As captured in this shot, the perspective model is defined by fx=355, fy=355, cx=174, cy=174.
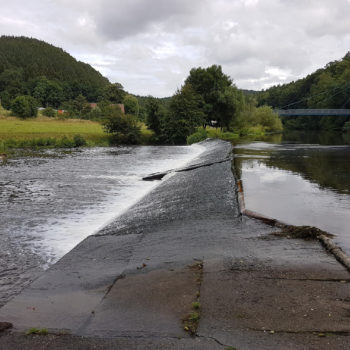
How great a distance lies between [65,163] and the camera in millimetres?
24719

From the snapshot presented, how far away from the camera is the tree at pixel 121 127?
47981mm

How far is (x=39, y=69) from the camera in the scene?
499 ft

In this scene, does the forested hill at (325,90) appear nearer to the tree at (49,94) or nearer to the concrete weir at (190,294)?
the tree at (49,94)

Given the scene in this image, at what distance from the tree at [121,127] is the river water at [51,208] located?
86.4 feet

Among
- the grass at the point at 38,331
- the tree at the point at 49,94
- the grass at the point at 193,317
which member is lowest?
the grass at the point at 38,331

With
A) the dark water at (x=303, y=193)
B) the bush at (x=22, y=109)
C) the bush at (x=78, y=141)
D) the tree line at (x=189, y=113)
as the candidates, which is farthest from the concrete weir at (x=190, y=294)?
the bush at (x=22, y=109)

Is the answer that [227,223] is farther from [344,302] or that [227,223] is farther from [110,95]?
[110,95]

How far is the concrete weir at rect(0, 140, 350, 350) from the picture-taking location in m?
3.83

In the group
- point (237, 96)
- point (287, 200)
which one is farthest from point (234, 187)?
point (237, 96)

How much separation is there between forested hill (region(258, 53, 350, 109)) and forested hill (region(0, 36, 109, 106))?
7464 centimetres

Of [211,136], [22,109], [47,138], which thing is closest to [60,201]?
[47,138]

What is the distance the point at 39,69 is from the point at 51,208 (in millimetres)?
157299

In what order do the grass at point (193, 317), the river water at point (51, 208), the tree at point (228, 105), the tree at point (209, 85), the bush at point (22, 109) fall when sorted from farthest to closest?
the bush at point (22, 109), the tree at point (209, 85), the tree at point (228, 105), the river water at point (51, 208), the grass at point (193, 317)

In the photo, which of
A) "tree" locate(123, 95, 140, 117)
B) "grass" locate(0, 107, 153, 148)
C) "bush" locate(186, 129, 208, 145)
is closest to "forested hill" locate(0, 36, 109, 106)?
"tree" locate(123, 95, 140, 117)
